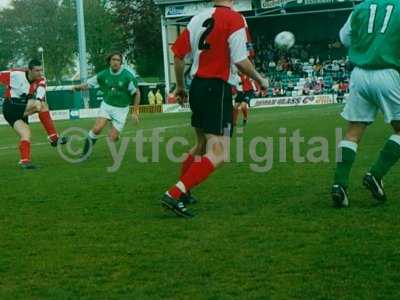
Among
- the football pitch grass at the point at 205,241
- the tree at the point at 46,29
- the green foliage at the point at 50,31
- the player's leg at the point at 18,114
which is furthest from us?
the tree at the point at 46,29

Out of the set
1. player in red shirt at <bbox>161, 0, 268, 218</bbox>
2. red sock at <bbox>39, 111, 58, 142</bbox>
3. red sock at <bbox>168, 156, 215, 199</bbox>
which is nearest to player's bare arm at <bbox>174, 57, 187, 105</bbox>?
player in red shirt at <bbox>161, 0, 268, 218</bbox>

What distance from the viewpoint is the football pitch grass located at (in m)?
4.57

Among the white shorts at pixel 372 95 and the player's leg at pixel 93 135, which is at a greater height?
the white shorts at pixel 372 95

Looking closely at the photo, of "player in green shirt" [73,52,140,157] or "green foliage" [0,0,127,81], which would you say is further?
"green foliage" [0,0,127,81]

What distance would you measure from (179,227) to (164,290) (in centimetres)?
191

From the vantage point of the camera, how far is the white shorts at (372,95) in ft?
22.8

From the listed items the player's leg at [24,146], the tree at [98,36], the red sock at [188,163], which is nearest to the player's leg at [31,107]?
the player's leg at [24,146]

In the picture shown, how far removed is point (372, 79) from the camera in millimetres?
6961

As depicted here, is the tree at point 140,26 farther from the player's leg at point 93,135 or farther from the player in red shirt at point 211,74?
the player in red shirt at point 211,74

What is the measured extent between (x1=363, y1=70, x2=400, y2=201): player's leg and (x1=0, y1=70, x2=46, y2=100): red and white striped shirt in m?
7.51

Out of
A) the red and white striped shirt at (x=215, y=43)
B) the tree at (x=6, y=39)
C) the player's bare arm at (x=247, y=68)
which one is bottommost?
the tree at (x=6, y=39)

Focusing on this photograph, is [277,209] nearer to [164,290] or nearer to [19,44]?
[164,290]

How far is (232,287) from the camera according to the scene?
4.53m

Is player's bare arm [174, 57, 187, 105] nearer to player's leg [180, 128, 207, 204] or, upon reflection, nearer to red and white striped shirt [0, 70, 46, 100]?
player's leg [180, 128, 207, 204]
